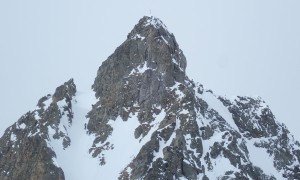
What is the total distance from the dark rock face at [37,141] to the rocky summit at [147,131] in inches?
8.0

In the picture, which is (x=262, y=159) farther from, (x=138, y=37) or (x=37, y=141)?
(x=37, y=141)

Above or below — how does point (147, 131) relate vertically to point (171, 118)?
below

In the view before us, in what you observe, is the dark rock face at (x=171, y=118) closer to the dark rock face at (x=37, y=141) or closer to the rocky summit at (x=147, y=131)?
the rocky summit at (x=147, y=131)

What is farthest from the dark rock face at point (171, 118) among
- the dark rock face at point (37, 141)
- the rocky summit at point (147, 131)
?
the dark rock face at point (37, 141)

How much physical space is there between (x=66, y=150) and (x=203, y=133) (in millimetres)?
26802

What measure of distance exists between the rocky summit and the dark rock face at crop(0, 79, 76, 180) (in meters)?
0.20

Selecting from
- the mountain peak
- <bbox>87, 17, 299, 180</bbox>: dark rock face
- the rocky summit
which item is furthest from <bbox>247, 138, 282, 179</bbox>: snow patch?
the mountain peak

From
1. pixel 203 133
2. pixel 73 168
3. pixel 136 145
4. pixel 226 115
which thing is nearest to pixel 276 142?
pixel 226 115

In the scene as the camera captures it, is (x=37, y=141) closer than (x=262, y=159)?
Yes

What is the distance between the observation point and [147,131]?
11581cm

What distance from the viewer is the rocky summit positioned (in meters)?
109

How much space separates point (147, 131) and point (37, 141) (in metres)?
20.8

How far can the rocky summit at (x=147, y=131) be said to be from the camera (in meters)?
109

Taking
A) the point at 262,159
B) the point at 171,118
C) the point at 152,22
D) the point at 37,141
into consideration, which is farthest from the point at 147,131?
the point at 152,22
